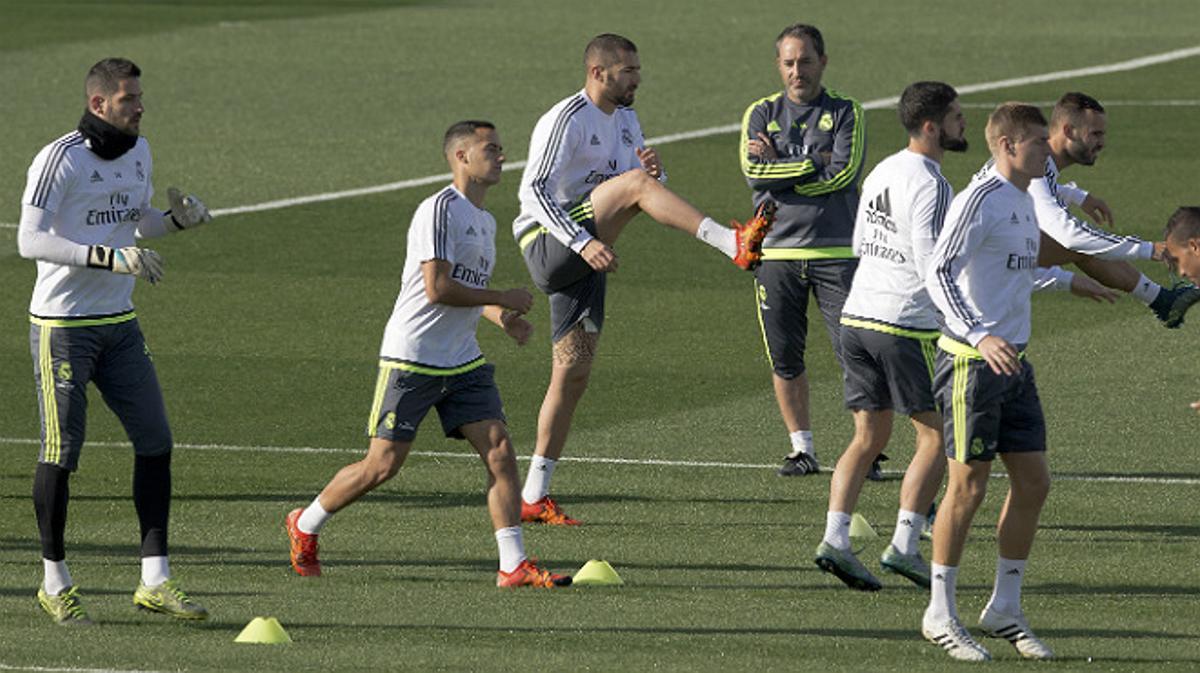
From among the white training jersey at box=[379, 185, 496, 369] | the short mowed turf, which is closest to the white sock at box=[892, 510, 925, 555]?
the short mowed turf

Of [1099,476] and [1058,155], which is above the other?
[1058,155]

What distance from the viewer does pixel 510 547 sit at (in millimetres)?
12797

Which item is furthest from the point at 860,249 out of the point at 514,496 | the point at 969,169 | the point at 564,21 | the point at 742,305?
the point at 564,21

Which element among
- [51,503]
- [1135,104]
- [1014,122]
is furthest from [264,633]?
[1135,104]

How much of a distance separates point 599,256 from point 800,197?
2.46 metres

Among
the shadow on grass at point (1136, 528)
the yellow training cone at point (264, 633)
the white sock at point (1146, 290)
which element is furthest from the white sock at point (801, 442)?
the yellow training cone at point (264, 633)

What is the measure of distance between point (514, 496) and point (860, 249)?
207 centimetres

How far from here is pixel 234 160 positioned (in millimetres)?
30141

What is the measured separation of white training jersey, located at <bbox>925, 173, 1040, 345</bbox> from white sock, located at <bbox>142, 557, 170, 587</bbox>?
3.72 metres

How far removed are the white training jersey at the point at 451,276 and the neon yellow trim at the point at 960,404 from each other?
2667 millimetres

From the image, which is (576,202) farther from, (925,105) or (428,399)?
(925,105)

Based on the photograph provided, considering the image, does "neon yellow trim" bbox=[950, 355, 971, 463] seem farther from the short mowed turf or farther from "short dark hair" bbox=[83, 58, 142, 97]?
"short dark hair" bbox=[83, 58, 142, 97]

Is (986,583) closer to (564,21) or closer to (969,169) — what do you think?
(969,169)

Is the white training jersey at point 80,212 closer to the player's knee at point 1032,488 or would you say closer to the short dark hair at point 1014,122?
the short dark hair at point 1014,122
